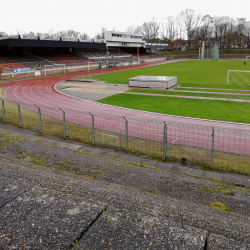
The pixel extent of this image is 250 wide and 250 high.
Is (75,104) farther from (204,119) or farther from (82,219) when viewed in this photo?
(82,219)

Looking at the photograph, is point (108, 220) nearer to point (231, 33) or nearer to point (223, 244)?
point (223, 244)

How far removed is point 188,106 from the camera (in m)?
20.1

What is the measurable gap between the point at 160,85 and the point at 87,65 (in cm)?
3102

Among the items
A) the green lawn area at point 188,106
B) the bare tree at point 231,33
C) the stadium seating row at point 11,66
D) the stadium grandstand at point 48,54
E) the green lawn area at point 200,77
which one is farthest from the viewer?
the bare tree at point 231,33

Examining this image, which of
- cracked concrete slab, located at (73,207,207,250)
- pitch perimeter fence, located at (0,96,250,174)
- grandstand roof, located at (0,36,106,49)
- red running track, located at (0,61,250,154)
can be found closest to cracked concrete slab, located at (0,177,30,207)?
cracked concrete slab, located at (73,207,207,250)

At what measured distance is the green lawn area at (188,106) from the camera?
17139 mm

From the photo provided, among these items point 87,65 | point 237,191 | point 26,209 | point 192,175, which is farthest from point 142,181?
point 87,65

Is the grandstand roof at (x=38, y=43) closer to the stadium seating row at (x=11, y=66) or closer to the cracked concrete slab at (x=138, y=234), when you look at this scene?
the stadium seating row at (x=11, y=66)

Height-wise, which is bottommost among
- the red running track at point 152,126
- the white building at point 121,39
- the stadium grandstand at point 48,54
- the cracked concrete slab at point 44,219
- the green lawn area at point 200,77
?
the red running track at point 152,126

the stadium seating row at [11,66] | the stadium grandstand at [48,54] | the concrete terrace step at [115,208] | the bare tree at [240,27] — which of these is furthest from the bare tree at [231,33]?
the concrete terrace step at [115,208]

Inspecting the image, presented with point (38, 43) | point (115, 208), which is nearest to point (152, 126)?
point (115, 208)

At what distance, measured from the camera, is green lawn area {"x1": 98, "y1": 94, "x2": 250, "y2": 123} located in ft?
56.2

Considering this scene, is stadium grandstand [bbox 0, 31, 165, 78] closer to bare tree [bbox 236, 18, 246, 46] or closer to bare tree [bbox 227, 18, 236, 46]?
bare tree [bbox 227, 18, 236, 46]

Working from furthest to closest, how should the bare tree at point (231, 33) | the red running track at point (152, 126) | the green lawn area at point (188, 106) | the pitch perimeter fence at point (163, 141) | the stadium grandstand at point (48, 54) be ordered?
1. the bare tree at point (231, 33)
2. the stadium grandstand at point (48, 54)
3. the green lawn area at point (188, 106)
4. the red running track at point (152, 126)
5. the pitch perimeter fence at point (163, 141)
